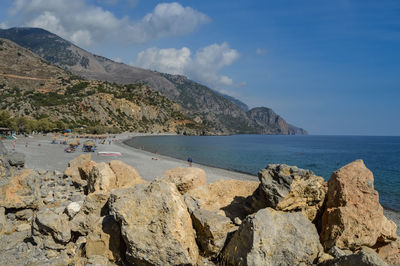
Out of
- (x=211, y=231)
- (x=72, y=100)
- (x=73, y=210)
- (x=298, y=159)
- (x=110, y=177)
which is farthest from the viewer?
(x=72, y=100)

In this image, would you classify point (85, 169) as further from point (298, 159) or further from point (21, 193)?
point (298, 159)

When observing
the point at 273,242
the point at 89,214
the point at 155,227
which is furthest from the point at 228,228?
the point at 89,214

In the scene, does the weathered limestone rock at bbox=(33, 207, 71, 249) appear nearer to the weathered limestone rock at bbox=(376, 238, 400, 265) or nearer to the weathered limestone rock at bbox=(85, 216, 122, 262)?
the weathered limestone rock at bbox=(85, 216, 122, 262)

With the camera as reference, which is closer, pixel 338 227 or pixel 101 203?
pixel 338 227

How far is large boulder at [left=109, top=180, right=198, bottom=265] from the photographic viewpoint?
16.2ft

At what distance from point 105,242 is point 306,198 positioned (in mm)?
4993

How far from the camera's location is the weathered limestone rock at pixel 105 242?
5715 millimetres

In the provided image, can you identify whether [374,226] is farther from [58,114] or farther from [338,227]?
[58,114]

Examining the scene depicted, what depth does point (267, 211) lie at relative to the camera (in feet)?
16.8

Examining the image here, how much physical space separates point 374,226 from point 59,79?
177m

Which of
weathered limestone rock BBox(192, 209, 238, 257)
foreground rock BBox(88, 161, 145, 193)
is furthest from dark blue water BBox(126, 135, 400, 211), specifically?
foreground rock BBox(88, 161, 145, 193)

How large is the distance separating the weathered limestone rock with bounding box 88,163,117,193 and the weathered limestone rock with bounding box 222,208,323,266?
566 cm

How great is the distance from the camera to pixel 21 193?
9.55 m

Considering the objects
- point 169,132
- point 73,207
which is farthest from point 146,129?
point 73,207
